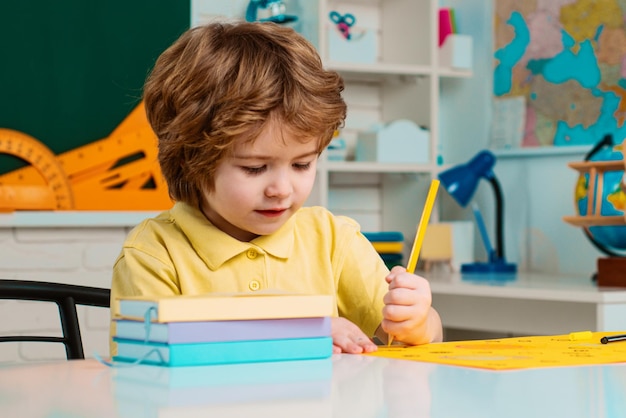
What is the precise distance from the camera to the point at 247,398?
687 mm

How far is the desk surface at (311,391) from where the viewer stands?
2.10 ft

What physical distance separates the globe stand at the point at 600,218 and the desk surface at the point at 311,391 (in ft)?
5.11

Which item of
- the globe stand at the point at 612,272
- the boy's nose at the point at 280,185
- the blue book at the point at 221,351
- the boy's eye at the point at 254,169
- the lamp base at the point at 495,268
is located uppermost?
the boy's eye at the point at 254,169

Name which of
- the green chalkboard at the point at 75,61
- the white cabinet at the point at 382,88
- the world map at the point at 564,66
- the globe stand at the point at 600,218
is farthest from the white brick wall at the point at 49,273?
A: the world map at the point at 564,66

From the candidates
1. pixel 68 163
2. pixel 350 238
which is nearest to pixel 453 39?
pixel 68 163

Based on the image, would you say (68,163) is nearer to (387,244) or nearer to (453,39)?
(387,244)

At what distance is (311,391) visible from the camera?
715 millimetres

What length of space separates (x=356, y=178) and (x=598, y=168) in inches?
39.6

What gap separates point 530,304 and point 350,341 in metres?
1.40

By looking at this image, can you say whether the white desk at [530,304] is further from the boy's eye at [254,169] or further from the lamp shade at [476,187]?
the boy's eye at [254,169]

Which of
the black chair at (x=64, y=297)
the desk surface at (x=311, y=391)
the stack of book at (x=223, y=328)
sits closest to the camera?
the desk surface at (x=311, y=391)

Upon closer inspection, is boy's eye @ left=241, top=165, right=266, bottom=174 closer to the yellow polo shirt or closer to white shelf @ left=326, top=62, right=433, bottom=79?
the yellow polo shirt

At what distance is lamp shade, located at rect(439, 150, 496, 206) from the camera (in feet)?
9.84

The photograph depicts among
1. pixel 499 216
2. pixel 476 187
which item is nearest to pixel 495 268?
pixel 499 216
